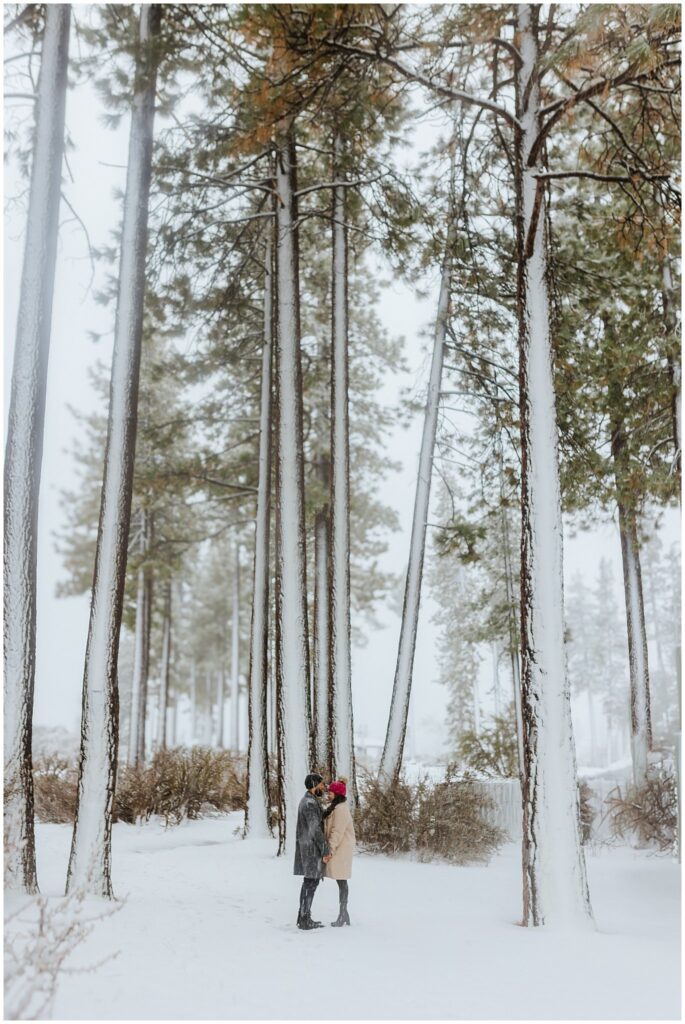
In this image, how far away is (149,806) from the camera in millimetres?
A: 9297

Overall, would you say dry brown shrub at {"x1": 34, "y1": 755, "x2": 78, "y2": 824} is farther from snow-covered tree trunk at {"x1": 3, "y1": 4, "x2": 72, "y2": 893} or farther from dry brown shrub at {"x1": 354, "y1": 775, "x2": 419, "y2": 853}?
snow-covered tree trunk at {"x1": 3, "y1": 4, "x2": 72, "y2": 893}

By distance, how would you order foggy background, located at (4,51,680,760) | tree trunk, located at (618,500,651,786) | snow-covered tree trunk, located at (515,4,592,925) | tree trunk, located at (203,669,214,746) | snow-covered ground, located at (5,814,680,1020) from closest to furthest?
1. snow-covered ground, located at (5,814,680,1020)
2. snow-covered tree trunk, located at (515,4,592,925)
3. foggy background, located at (4,51,680,760)
4. tree trunk, located at (618,500,651,786)
5. tree trunk, located at (203,669,214,746)

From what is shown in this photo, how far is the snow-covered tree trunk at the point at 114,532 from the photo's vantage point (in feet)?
18.3

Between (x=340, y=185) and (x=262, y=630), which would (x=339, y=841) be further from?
(x=340, y=185)

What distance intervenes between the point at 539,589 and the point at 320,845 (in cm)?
220

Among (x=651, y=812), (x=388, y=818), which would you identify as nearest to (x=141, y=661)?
(x=388, y=818)

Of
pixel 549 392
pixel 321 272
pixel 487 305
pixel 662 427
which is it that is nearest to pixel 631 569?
pixel 662 427

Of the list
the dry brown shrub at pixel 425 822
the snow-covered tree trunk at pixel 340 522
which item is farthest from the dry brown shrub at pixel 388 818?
the snow-covered tree trunk at pixel 340 522

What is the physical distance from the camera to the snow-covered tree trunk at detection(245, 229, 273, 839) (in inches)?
352

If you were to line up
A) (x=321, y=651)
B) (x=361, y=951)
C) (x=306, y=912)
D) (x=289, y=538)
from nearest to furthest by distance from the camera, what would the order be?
(x=361, y=951), (x=306, y=912), (x=289, y=538), (x=321, y=651)

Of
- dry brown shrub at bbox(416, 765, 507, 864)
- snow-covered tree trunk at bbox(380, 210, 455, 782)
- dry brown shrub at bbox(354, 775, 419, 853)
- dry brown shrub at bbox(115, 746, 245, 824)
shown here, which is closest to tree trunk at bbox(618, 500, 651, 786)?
snow-covered tree trunk at bbox(380, 210, 455, 782)

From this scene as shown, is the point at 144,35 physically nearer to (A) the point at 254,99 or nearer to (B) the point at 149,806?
(A) the point at 254,99

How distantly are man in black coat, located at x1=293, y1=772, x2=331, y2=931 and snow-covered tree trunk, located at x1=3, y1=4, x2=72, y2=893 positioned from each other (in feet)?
5.38

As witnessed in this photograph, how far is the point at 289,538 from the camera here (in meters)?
8.09
